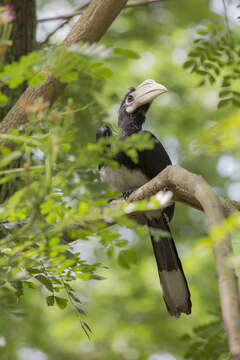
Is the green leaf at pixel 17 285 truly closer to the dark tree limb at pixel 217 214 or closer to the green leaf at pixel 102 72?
the dark tree limb at pixel 217 214

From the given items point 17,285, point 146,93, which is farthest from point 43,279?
point 146,93

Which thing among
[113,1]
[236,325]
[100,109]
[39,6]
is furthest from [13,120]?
[39,6]

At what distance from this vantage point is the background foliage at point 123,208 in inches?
61.7

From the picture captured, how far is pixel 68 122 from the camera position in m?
1.41

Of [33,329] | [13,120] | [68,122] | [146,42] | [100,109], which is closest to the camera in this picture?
[68,122]

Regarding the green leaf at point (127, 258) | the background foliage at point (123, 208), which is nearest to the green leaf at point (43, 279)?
the background foliage at point (123, 208)

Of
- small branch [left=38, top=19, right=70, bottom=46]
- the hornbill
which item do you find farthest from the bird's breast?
small branch [left=38, top=19, right=70, bottom=46]

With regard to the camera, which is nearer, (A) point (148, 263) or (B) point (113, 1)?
(B) point (113, 1)

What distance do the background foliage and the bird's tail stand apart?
0.54 ft

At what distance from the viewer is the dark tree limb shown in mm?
1165

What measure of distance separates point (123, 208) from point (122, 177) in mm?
2052

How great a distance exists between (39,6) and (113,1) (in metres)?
2.99

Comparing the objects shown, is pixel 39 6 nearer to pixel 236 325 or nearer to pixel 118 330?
pixel 118 330

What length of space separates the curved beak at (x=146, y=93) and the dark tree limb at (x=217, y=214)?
1.37 meters
